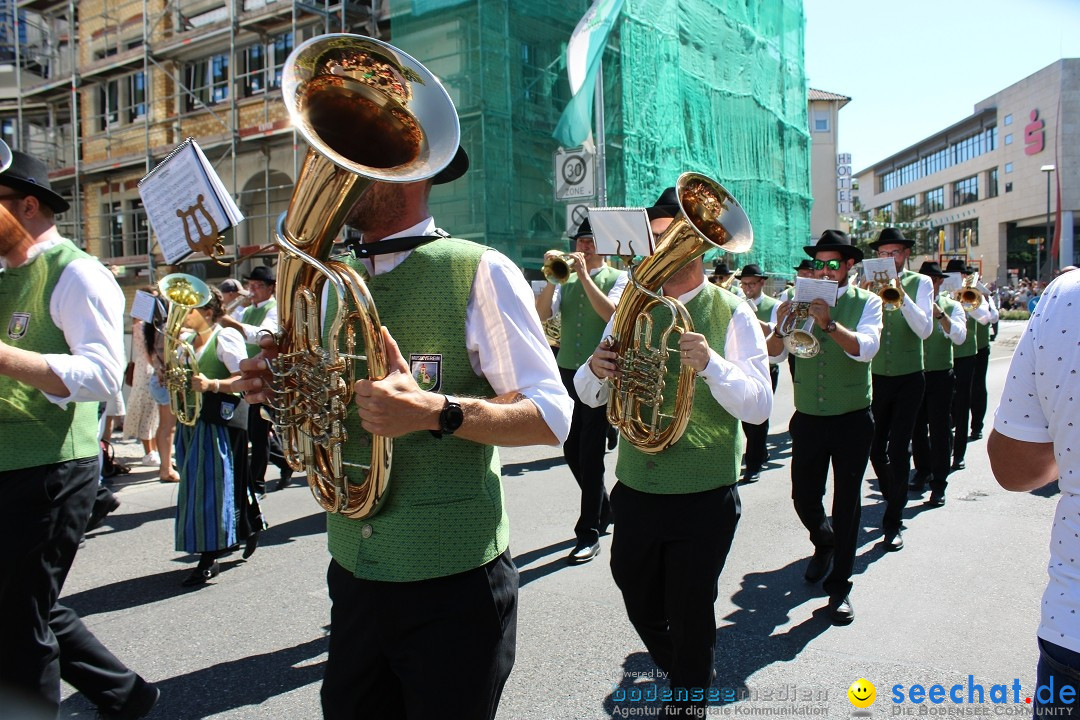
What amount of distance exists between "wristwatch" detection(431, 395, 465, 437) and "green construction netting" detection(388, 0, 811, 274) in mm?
13487

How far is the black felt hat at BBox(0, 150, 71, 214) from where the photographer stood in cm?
277

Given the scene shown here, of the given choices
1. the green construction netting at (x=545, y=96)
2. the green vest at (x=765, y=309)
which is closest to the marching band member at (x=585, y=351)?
the green vest at (x=765, y=309)

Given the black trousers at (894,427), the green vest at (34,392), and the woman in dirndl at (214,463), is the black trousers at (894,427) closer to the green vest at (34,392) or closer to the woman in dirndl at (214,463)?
the woman in dirndl at (214,463)

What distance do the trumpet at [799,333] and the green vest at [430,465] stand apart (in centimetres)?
280

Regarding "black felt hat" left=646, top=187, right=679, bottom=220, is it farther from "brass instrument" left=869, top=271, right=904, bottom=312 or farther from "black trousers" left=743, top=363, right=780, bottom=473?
"black trousers" left=743, top=363, right=780, bottom=473

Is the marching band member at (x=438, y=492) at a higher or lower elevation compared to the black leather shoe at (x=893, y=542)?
higher

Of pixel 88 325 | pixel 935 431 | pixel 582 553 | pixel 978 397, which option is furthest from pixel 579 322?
pixel 978 397

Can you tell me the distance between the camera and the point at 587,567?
4902 mm

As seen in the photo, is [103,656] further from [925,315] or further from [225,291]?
[225,291]

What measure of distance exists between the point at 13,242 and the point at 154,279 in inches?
677

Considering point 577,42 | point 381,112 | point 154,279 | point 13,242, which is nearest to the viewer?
point 381,112

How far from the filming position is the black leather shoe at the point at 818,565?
4.58 meters

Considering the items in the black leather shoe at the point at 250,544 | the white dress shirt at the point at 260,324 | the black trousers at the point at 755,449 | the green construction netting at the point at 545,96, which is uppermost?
the green construction netting at the point at 545,96

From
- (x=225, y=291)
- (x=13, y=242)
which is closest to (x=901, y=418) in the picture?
(x=13, y=242)
